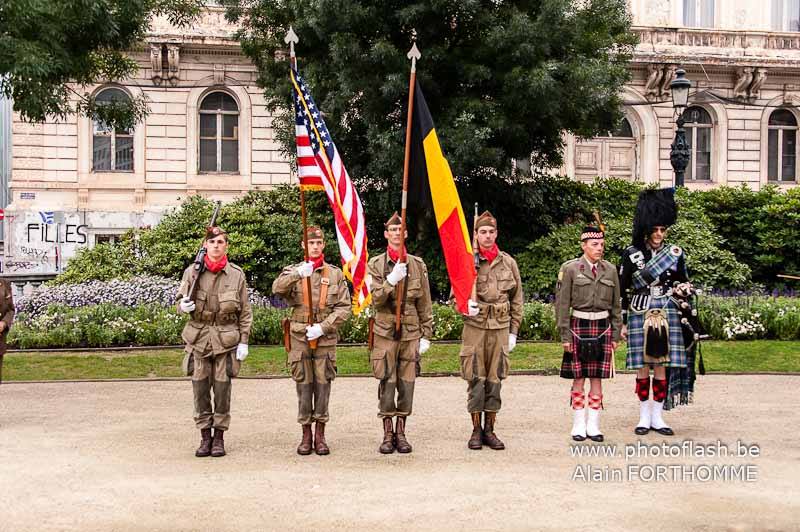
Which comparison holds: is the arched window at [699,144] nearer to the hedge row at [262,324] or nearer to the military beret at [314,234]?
the hedge row at [262,324]

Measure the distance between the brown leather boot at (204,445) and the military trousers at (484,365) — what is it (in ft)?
7.62

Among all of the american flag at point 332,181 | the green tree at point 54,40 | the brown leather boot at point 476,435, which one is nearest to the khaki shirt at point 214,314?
the american flag at point 332,181

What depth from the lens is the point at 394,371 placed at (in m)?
9.21

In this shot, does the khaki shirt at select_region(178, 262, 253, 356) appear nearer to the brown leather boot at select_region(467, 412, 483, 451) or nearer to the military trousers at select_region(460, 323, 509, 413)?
the military trousers at select_region(460, 323, 509, 413)

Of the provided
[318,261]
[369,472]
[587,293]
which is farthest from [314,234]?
[587,293]

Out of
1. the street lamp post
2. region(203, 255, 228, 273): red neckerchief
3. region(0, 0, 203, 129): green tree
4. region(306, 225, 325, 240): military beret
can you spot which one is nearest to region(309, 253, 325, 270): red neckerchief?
region(306, 225, 325, 240): military beret

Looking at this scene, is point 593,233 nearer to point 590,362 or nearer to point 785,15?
point 590,362

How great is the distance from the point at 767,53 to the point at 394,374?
27.2m

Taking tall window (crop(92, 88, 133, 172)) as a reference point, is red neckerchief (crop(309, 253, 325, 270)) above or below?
below

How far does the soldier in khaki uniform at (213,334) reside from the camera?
29.7ft

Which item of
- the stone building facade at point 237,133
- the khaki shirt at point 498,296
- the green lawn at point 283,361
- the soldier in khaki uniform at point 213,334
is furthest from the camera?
the stone building facade at point 237,133

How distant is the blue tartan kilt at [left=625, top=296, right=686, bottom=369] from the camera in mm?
9828

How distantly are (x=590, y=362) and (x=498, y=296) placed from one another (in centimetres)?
107

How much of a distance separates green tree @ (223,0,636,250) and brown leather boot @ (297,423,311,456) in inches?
418
